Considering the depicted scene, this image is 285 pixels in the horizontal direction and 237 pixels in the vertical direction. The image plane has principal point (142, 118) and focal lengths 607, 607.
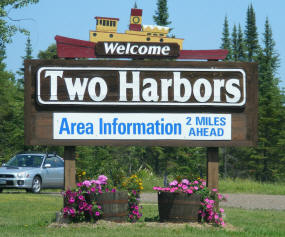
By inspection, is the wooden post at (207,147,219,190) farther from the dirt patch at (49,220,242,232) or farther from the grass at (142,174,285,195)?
the grass at (142,174,285,195)

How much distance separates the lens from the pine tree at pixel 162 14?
68.6m

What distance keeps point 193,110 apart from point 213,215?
2230 mm

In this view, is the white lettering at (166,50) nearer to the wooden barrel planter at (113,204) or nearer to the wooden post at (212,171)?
the wooden post at (212,171)

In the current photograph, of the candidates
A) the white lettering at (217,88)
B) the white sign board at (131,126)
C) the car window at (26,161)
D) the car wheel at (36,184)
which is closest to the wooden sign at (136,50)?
the white lettering at (217,88)

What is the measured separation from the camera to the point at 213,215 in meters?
12.2

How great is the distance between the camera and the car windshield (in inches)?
998

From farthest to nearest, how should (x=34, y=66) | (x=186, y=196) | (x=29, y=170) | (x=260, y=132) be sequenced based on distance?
(x=260, y=132) → (x=29, y=170) → (x=34, y=66) → (x=186, y=196)

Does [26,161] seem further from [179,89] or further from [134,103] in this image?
[179,89]

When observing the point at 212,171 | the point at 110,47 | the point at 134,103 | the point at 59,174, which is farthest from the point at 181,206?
the point at 59,174

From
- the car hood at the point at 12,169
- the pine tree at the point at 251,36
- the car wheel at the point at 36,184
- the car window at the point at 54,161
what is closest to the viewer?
the car hood at the point at 12,169

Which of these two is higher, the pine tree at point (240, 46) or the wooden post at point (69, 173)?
the pine tree at point (240, 46)

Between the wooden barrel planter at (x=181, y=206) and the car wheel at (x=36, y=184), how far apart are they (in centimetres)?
1358

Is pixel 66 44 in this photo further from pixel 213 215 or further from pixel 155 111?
pixel 213 215

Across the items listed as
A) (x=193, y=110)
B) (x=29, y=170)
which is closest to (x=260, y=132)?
(x=29, y=170)
